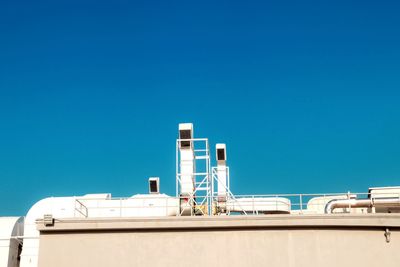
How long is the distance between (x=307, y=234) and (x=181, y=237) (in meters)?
3.93

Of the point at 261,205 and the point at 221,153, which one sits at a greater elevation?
the point at 221,153

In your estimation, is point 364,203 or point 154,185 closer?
point 364,203

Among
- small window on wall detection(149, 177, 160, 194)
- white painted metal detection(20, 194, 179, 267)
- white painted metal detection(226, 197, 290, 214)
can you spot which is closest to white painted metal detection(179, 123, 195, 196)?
white painted metal detection(20, 194, 179, 267)

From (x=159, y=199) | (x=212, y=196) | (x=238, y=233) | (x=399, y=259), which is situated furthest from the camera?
(x=159, y=199)

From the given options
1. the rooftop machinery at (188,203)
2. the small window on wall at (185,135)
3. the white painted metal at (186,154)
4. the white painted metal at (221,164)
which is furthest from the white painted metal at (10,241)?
the white painted metal at (221,164)

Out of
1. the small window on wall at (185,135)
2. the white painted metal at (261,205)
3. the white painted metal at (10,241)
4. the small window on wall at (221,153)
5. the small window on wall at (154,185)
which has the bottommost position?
the white painted metal at (10,241)

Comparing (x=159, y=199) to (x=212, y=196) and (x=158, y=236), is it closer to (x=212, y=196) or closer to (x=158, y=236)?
(x=212, y=196)

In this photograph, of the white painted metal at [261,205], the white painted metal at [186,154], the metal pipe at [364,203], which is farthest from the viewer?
the white painted metal at [261,205]

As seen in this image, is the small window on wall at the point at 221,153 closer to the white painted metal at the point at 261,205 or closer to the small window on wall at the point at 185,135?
the small window on wall at the point at 185,135

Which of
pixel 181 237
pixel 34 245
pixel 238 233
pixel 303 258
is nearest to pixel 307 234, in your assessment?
pixel 303 258

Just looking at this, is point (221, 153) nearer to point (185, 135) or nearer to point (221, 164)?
point (221, 164)

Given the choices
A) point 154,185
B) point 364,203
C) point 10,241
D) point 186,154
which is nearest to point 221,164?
point 186,154

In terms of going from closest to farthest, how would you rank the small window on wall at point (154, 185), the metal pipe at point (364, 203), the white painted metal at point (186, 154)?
the metal pipe at point (364, 203) < the white painted metal at point (186, 154) < the small window on wall at point (154, 185)

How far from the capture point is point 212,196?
61.0ft
